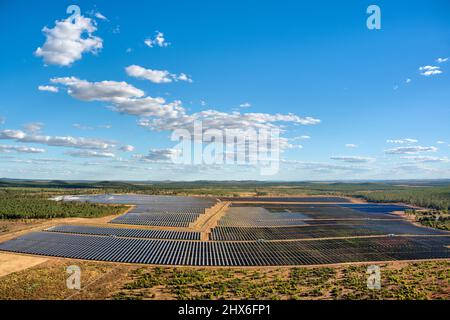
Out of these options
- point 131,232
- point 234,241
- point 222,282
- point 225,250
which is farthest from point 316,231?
point 131,232

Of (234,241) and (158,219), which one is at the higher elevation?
(158,219)

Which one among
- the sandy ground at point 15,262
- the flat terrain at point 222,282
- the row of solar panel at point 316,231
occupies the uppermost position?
the sandy ground at point 15,262

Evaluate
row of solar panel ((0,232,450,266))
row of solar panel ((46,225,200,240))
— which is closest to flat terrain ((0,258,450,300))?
row of solar panel ((0,232,450,266))

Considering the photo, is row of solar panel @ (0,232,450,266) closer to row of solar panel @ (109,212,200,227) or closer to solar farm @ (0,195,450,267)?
solar farm @ (0,195,450,267)

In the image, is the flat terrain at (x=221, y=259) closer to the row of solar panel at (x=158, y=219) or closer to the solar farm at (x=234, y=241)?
the solar farm at (x=234, y=241)

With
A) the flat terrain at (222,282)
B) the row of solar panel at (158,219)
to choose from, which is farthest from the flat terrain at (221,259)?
the row of solar panel at (158,219)

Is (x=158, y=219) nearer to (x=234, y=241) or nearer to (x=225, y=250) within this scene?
(x=234, y=241)
